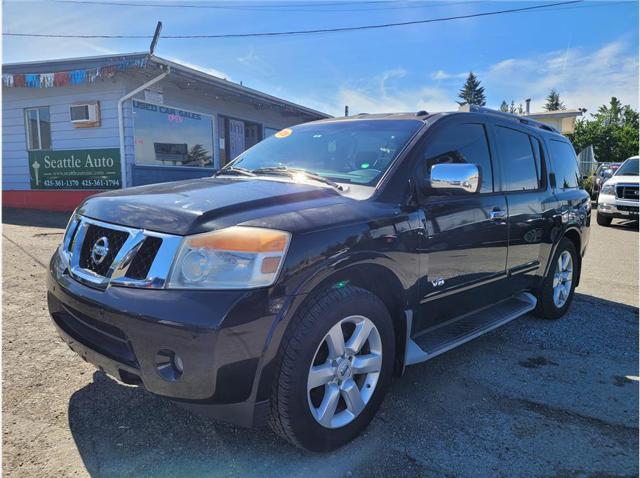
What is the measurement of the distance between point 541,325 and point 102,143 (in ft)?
32.2

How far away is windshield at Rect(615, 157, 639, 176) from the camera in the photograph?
43.1 ft

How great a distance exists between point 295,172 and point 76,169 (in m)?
9.78

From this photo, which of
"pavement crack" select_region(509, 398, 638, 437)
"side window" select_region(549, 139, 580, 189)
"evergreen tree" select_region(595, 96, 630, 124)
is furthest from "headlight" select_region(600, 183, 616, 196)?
"evergreen tree" select_region(595, 96, 630, 124)

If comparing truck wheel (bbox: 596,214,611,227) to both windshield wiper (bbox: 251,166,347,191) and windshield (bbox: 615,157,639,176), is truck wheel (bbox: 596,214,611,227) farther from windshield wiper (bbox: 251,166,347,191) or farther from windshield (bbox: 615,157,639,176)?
windshield wiper (bbox: 251,166,347,191)

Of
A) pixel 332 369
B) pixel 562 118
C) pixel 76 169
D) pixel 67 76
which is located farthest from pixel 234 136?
pixel 562 118

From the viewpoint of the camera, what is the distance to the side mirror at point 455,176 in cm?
274

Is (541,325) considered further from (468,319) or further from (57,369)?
(57,369)

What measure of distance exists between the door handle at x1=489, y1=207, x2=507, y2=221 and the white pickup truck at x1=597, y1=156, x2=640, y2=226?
11.0 metres

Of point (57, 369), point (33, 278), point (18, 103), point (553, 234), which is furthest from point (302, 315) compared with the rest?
point (18, 103)

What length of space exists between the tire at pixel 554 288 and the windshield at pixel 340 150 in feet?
7.62

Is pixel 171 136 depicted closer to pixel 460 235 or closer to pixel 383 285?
pixel 460 235

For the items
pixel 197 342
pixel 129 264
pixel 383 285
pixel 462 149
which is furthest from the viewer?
pixel 462 149

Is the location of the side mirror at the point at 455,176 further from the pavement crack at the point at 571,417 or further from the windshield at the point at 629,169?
the windshield at the point at 629,169

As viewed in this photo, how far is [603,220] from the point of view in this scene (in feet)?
43.9
